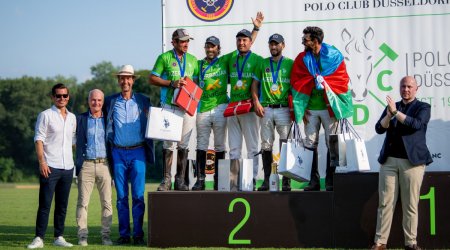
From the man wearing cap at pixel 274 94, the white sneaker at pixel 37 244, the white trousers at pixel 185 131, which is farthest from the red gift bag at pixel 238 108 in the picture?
the white sneaker at pixel 37 244

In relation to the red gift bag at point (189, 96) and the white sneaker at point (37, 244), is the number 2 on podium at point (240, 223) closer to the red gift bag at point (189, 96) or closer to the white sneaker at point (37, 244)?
the red gift bag at point (189, 96)

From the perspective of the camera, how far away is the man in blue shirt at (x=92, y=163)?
29.3 feet

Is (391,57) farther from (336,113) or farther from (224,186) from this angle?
(224,186)

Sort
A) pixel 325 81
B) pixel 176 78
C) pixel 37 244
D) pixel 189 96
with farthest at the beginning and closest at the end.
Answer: pixel 176 78
pixel 189 96
pixel 37 244
pixel 325 81

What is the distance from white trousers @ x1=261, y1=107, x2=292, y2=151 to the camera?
8781mm

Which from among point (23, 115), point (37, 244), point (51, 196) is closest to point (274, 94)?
point (51, 196)

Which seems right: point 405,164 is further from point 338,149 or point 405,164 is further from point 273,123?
point 273,123

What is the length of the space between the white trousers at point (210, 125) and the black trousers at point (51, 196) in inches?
62.7

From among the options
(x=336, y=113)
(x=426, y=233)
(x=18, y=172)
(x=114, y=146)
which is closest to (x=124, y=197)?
(x=114, y=146)

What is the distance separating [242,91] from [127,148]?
154 cm

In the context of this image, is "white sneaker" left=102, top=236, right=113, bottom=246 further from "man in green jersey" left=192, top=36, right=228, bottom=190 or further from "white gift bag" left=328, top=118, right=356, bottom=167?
"white gift bag" left=328, top=118, right=356, bottom=167

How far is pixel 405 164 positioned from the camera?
780 cm

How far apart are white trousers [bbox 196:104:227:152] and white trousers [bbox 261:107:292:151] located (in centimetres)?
52

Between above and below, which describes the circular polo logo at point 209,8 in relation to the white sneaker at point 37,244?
above
